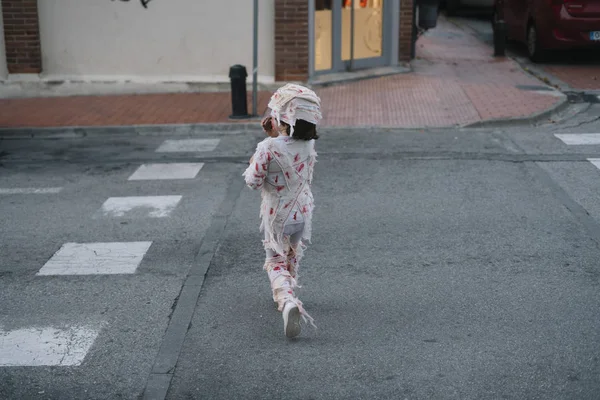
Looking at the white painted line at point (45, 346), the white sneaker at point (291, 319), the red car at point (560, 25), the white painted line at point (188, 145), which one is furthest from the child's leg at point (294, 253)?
the red car at point (560, 25)

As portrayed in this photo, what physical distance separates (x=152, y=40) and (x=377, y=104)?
423 centimetres

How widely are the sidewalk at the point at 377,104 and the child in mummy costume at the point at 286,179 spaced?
6.71 meters

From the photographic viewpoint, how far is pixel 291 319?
5398mm

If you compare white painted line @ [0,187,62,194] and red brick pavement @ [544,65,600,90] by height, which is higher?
red brick pavement @ [544,65,600,90]

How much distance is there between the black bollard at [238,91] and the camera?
12.5 metres

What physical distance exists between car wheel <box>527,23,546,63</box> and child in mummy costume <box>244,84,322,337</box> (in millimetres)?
12372

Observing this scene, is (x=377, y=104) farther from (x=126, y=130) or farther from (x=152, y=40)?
(x=152, y=40)

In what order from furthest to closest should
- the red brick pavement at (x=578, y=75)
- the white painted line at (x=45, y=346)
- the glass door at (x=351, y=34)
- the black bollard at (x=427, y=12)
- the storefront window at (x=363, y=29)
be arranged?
the black bollard at (x=427, y=12) < the storefront window at (x=363, y=29) < the glass door at (x=351, y=34) < the red brick pavement at (x=578, y=75) < the white painted line at (x=45, y=346)

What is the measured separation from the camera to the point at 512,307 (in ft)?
19.6

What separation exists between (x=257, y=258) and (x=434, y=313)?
5.79 ft

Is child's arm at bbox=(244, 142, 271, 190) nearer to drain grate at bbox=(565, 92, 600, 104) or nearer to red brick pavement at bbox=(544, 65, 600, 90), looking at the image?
drain grate at bbox=(565, 92, 600, 104)

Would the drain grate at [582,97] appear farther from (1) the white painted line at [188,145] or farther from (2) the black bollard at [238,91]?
(1) the white painted line at [188,145]

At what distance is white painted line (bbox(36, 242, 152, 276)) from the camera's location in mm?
6906

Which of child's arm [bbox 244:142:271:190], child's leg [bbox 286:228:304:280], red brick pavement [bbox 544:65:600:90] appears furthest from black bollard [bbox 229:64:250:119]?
child's arm [bbox 244:142:271:190]
